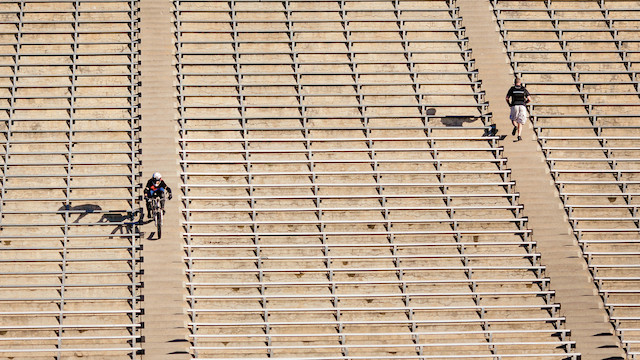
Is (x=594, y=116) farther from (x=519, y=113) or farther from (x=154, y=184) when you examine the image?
(x=154, y=184)

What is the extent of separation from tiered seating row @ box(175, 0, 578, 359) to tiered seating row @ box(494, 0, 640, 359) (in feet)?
5.61

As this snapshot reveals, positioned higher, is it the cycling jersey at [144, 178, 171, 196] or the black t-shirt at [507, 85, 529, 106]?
the black t-shirt at [507, 85, 529, 106]

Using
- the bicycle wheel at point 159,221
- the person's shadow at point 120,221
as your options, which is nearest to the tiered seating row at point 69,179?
the person's shadow at point 120,221

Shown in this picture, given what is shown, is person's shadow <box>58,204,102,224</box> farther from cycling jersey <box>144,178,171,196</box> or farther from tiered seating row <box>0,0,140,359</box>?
cycling jersey <box>144,178,171,196</box>

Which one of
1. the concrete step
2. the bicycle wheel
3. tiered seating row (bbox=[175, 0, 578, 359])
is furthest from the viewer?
the bicycle wheel

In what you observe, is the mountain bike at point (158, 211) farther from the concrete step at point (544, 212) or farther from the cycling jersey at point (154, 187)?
the concrete step at point (544, 212)

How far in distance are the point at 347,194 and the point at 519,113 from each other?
213 inches

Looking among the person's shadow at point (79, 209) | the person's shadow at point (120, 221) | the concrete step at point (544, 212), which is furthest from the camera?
the person's shadow at point (79, 209)

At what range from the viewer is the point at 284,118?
2892 cm

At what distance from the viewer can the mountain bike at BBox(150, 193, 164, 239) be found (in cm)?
2533

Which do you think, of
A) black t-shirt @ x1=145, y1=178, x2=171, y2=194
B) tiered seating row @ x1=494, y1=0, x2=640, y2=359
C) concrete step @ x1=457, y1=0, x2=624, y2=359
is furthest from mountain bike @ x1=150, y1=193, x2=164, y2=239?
tiered seating row @ x1=494, y1=0, x2=640, y2=359

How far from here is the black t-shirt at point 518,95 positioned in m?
28.2

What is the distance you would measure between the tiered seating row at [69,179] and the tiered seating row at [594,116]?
11.9 metres

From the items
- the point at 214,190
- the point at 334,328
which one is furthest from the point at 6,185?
the point at 334,328
